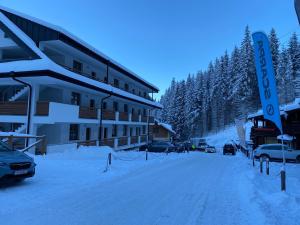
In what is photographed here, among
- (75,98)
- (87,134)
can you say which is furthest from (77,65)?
(87,134)

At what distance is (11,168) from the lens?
8406 mm

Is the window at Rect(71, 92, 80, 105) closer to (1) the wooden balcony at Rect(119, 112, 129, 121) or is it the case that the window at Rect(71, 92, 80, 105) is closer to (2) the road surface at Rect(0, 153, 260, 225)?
(1) the wooden balcony at Rect(119, 112, 129, 121)

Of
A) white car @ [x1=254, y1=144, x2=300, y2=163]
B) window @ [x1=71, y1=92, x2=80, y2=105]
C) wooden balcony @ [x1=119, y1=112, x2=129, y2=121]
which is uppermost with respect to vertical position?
window @ [x1=71, y1=92, x2=80, y2=105]

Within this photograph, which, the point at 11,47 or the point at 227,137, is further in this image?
the point at 227,137

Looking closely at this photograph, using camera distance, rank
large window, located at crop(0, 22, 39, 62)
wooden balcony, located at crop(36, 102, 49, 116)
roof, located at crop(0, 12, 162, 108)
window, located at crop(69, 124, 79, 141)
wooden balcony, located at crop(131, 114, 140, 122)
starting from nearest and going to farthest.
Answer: roof, located at crop(0, 12, 162, 108), wooden balcony, located at crop(36, 102, 49, 116), large window, located at crop(0, 22, 39, 62), window, located at crop(69, 124, 79, 141), wooden balcony, located at crop(131, 114, 140, 122)

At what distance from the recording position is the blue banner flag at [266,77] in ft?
34.9

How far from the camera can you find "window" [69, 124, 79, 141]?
998 inches

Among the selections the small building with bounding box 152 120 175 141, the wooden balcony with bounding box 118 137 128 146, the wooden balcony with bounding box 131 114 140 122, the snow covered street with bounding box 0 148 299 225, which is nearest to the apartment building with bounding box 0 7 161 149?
the wooden balcony with bounding box 118 137 128 146

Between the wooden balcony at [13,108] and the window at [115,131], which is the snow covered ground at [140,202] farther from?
the window at [115,131]

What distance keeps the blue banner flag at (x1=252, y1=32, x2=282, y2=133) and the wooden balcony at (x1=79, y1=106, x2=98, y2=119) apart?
16008 mm

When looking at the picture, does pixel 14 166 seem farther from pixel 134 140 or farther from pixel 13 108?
pixel 134 140

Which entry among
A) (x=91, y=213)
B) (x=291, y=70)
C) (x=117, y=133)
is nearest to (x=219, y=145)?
(x=291, y=70)

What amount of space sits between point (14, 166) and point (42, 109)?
11.6 m

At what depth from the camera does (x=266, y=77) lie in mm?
10805
